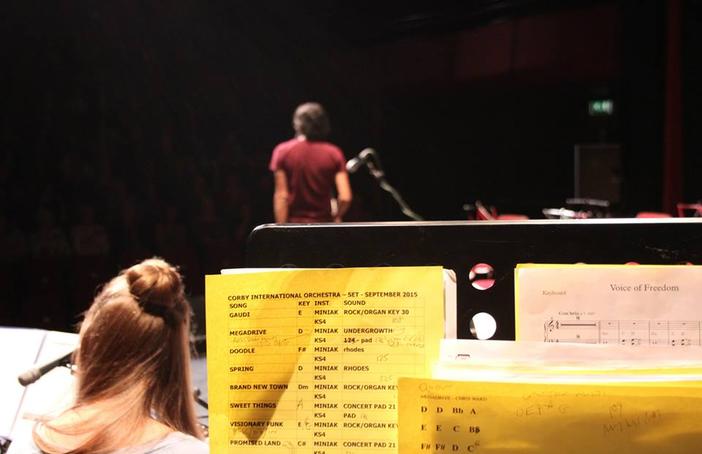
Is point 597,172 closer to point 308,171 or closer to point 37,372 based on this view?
point 308,171

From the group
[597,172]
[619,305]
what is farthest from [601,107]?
[619,305]

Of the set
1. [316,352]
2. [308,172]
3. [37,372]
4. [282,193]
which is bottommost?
[37,372]

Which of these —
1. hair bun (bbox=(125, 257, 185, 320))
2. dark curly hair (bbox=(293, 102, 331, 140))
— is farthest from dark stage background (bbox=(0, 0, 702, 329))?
hair bun (bbox=(125, 257, 185, 320))

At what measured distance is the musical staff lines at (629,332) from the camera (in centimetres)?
46

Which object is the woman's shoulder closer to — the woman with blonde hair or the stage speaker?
the woman with blonde hair

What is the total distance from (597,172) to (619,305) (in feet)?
19.6

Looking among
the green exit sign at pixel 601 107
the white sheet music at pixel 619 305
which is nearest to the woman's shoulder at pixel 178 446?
the white sheet music at pixel 619 305

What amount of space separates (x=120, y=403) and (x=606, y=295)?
37.9 inches

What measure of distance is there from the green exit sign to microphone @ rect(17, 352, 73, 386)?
5.98 metres

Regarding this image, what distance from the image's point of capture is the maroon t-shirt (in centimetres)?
320

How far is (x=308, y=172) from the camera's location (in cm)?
319

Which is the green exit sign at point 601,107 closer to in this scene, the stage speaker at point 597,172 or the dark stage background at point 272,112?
the dark stage background at point 272,112

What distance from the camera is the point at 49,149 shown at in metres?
4.57

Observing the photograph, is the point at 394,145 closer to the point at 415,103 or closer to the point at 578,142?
the point at 415,103
